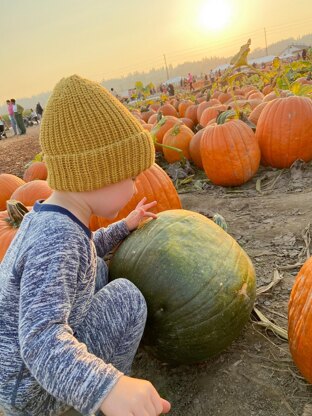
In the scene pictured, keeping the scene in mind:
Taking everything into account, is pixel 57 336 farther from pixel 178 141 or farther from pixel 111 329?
pixel 178 141

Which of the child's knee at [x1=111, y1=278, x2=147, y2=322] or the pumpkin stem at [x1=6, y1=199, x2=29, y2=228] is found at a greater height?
the pumpkin stem at [x1=6, y1=199, x2=29, y2=228]

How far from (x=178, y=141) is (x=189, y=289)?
4.83m

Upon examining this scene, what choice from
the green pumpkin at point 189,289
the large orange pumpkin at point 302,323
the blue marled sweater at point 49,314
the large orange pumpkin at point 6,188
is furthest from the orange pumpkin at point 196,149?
the blue marled sweater at point 49,314

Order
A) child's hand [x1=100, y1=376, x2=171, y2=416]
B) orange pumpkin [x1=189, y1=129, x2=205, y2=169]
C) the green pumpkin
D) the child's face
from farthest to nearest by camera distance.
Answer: orange pumpkin [x1=189, y1=129, x2=205, y2=169] → the green pumpkin → the child's face → child's hand [x1=100, y1=376, x2=171, y2=416]

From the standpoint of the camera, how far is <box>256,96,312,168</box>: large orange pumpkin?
5270 millimetres

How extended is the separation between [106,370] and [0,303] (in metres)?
0.59

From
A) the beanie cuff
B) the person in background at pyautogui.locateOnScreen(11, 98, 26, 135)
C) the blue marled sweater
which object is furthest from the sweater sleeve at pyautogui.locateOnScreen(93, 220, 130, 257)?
the person in background at pyautogui.locateOnScreen(11, 98, 26, 135)

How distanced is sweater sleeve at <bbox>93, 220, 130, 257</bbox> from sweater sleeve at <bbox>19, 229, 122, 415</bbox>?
0.90 m

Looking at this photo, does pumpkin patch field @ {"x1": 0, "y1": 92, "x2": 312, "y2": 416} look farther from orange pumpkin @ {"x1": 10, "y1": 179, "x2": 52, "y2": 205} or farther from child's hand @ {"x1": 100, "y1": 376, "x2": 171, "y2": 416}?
orange pumpkin @ {"x1": 10, "y1": 179, "x2": 52, "y2": 205}

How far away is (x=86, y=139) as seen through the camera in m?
1.81

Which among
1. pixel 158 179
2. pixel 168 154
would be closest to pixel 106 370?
pixel 158 179

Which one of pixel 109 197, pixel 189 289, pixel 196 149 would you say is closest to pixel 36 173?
pixel 196 149

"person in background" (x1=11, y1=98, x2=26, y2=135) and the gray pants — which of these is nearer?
the gray pants

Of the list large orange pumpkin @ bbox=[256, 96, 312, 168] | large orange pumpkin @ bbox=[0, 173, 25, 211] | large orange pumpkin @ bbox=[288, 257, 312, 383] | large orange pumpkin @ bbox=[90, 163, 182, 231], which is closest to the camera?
large orange pumpkin @ bbox=[288, 257, 312, 383]
